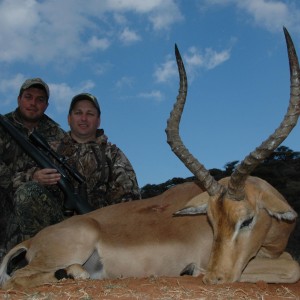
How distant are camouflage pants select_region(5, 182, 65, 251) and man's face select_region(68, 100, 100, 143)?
1.18 metres

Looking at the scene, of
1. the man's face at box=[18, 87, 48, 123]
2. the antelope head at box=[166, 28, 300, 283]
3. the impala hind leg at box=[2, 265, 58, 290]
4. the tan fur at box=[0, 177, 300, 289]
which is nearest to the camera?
the antelope head at box=[166, 28, 300, 283]

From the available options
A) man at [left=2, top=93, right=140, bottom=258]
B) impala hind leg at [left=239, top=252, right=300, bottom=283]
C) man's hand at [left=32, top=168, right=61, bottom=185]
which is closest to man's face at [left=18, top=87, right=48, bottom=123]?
man at [left=2, top=93, right=140, bottom=258]

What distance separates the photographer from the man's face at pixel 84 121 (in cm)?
805

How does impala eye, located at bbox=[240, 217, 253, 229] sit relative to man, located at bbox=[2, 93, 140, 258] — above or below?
below

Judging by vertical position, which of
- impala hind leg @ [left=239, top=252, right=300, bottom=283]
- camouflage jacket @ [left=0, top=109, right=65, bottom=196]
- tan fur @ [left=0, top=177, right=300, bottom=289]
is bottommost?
impala hind leg @ [left=239, top=252, right=300, bottom=283]

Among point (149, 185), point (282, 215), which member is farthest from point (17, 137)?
point (149, 185)

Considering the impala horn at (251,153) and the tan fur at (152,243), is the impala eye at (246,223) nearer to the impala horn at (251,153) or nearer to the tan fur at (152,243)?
the tan fur at (152,243)

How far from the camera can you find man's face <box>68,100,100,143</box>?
317 inches

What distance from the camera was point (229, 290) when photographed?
4.51 metres

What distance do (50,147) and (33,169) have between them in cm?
40

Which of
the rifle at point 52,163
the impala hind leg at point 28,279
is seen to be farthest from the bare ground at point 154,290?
the rifle at point 52,163

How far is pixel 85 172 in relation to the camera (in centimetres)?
791

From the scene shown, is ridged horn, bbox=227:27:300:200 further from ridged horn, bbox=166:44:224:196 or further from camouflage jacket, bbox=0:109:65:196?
camouflage jacket, bbox=0:109:65:196

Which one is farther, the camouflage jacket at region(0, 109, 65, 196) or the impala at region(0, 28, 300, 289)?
the camouflage jacket at region(0, 109, 65, 196)
